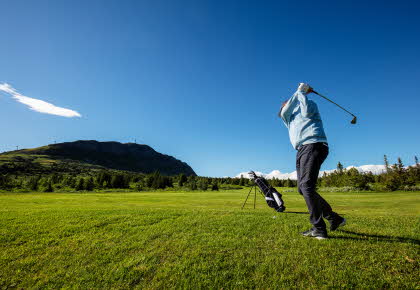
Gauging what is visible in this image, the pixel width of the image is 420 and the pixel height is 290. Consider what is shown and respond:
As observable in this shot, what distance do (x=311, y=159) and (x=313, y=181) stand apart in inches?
18.5

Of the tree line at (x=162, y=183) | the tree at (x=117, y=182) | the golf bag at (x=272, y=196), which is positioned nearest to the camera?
the golf bag at (x=272, y=196)

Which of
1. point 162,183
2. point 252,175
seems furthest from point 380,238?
point 162,183

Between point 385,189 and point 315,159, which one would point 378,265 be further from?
point 385,189

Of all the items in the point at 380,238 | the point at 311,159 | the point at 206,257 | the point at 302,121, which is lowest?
the point at 206,257

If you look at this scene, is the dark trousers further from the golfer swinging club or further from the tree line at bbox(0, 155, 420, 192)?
the tree line at bbox(0, 155, 420, 192)

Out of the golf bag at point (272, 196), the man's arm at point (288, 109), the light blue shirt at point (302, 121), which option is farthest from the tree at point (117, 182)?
the light blue shirt at point (302, 121)

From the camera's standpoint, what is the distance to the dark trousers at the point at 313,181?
168 inches

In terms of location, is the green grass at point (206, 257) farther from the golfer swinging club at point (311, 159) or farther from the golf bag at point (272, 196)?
the golf bag at point (272, 196)

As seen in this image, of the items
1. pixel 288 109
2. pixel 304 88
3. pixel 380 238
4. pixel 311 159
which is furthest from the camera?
pixel 288 109

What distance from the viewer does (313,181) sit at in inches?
169

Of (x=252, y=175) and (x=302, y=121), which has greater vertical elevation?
(x=302, y=121)

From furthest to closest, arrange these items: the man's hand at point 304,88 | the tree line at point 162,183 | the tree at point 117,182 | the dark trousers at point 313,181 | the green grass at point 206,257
Result: the tree at point 117,182
the tree line at point 162,183
the man's hand at point 304,88
the dark trousers at point 313,181
the green grass at point 206,257

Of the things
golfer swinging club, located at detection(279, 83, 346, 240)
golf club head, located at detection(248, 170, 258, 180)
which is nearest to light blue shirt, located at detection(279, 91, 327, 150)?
golfer swinging club, located at detection(279, 83, 346, 240)

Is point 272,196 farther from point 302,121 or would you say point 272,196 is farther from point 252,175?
point 302,121
